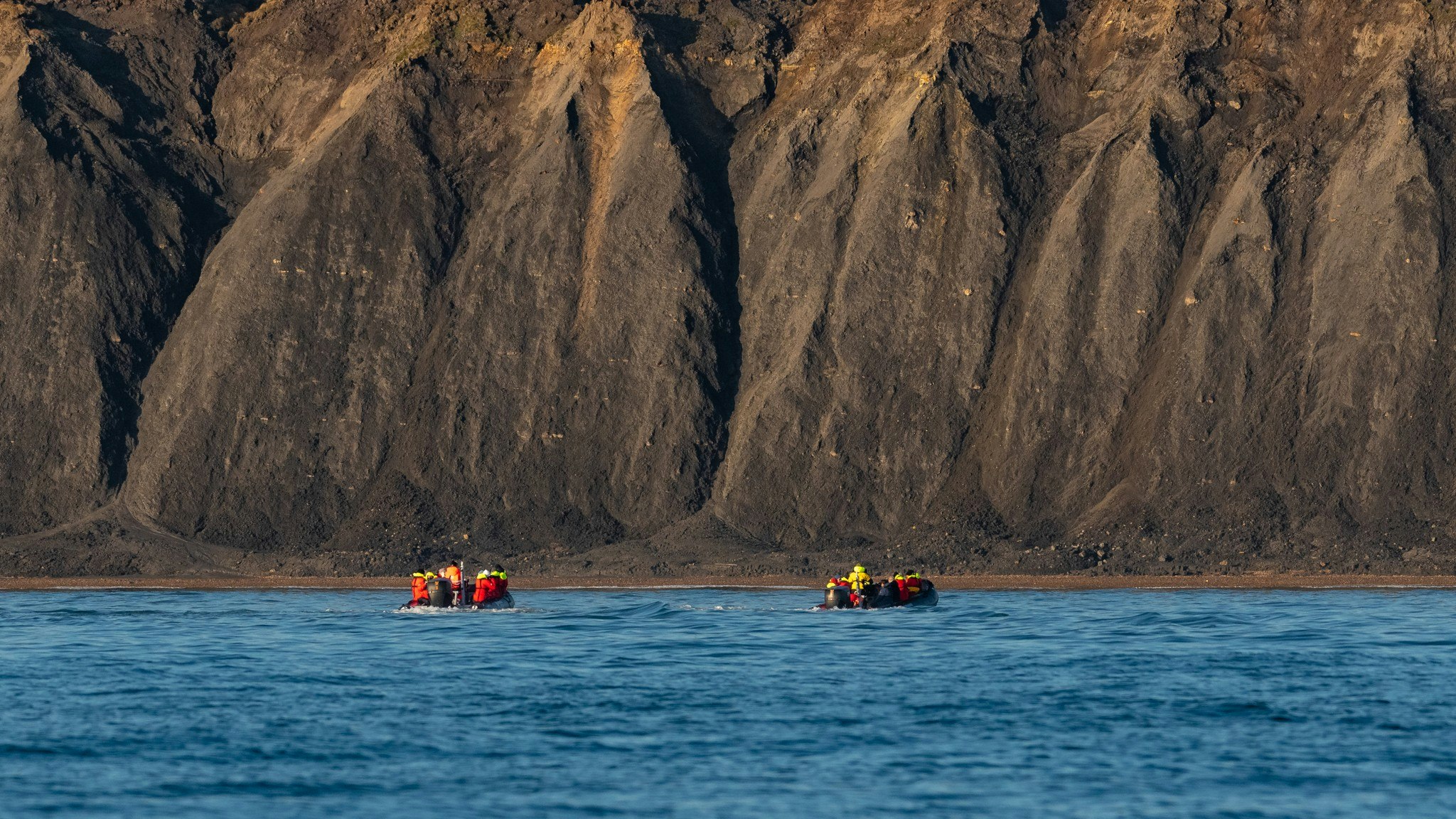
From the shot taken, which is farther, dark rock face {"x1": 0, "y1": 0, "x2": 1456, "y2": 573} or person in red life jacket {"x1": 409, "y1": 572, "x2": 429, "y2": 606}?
dark rock face {"x1": 0, "y1": 0, "x2": 1456, "y2": 573}

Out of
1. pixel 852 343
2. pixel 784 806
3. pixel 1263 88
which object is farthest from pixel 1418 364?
pixel 784 806

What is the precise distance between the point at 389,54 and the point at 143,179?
11.0 metres

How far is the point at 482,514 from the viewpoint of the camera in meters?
65.8

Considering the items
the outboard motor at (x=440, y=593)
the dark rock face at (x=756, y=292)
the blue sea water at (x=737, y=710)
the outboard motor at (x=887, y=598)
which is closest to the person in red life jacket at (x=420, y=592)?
the outboard motor at (x=440, y=593)

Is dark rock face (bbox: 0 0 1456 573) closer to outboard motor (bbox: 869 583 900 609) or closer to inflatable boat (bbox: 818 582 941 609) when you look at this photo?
inflatable boat (bbox: 818 582 941 609)

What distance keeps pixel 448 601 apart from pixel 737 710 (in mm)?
20545

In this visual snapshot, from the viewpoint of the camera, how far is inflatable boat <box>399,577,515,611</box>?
53.9 m

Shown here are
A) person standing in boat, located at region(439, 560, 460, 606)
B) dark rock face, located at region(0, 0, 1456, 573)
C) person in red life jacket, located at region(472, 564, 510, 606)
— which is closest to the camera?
person in red life jacket, located at region(472, 564, 510, 606)

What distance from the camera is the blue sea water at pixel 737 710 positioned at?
27406 millimetres

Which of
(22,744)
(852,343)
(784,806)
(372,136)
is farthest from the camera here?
(372,136)

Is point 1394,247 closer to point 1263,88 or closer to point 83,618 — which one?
point 1263,88

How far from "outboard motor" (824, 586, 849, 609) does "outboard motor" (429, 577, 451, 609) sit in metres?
10.5

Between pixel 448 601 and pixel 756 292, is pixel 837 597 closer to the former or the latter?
pixel 448 601

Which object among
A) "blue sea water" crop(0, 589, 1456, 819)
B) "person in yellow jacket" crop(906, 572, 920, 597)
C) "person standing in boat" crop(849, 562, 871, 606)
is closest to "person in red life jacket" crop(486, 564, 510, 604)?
"blue sea water" crop(0, 589, 1456, 819)
